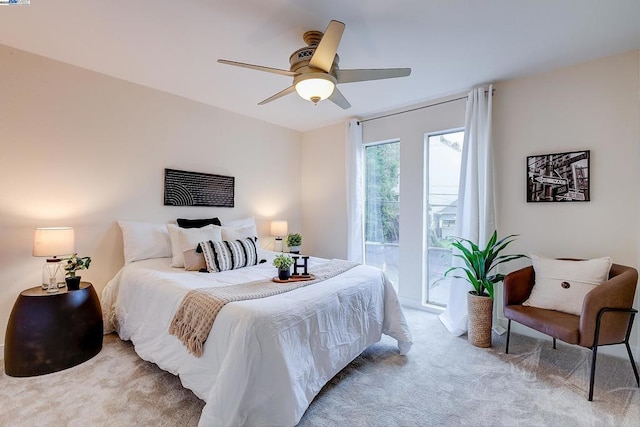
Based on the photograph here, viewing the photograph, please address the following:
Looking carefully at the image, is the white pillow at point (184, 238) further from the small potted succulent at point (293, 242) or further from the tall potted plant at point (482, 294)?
the tall potted plant at point (482, 294)

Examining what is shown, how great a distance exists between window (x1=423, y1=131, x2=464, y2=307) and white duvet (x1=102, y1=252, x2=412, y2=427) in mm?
1311

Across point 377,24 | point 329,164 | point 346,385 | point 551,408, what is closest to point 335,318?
point 346,385

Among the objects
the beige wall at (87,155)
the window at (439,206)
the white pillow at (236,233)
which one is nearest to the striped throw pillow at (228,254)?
the white pillow at (236,233)

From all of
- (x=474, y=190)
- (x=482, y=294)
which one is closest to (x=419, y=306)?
(x=482, y=294)

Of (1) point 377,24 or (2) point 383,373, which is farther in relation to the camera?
(2) point 383,373

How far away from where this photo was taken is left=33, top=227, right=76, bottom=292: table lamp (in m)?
2.30

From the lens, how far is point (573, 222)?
275cm

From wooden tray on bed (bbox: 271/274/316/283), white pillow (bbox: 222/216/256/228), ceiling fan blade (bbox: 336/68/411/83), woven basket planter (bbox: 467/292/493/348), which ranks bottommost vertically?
woven basket planter (bbox: 467/292/493/348)

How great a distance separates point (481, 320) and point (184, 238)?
299 centimetres

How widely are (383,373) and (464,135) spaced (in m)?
2.59

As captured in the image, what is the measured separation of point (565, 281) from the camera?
2430mm

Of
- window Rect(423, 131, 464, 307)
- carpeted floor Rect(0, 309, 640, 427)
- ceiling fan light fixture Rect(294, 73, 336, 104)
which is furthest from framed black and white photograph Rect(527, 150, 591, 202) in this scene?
ceiling fan light fixture Rect(294, 73, 336, 104)

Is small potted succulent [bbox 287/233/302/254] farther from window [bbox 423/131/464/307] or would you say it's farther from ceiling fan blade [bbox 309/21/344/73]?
ceiling fan blade [bbox 309/21/344/73]

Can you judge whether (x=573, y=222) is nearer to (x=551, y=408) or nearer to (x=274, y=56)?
(x=551, y=408)
